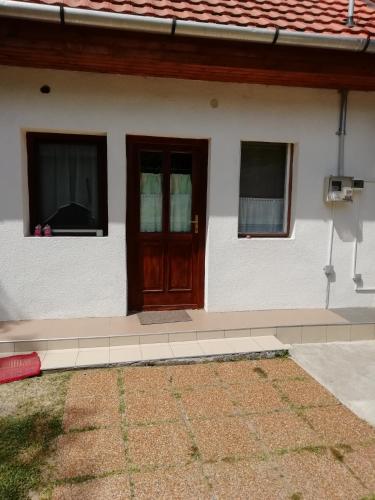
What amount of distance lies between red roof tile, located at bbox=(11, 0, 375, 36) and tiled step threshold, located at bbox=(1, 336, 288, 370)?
12.0 feet

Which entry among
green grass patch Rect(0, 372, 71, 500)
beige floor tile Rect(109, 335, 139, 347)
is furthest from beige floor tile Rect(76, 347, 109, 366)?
green grass patch Rect(0, 372, 71, 500)

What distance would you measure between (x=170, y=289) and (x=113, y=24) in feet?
11.0

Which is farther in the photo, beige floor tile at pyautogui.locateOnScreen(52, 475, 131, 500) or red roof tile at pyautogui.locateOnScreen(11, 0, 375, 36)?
red roof tile at pyautogui.locateOnScreen(11, 0, 375, 36)

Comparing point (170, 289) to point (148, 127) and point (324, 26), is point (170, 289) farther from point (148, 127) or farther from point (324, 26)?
point (324, 26)

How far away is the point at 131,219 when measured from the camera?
5465 millimetres

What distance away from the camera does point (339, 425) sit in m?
3.28

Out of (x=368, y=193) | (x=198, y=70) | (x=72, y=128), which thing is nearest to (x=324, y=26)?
(x=198, y=70)

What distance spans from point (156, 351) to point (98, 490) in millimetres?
2060

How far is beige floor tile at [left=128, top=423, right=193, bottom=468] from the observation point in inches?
110

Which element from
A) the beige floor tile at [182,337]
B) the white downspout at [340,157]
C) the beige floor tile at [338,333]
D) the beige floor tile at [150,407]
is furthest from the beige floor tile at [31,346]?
the white downspout at [340,157]

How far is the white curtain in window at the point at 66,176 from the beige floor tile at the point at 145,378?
2406 millimetres

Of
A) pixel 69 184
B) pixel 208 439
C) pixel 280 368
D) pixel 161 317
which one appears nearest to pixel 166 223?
pixel 161 317

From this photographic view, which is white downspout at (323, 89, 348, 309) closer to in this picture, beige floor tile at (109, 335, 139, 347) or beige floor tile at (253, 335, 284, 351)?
beige floor tile at (253, 335, 284, 351)

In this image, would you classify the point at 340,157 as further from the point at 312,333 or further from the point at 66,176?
the point at 66,176
